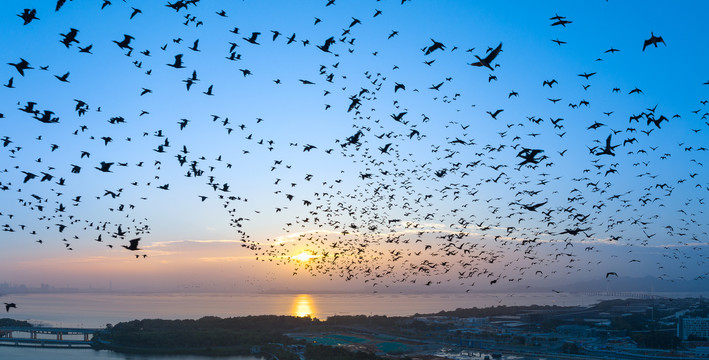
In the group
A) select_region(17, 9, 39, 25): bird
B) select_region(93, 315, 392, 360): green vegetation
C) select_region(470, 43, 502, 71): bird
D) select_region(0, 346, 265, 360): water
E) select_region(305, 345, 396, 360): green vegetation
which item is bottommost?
select_region(0, 346, 265, 360): water

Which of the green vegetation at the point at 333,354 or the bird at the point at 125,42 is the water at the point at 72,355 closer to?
the green vegetation at the point at 333,354

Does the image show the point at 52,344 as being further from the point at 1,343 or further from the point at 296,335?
the point at 296,335

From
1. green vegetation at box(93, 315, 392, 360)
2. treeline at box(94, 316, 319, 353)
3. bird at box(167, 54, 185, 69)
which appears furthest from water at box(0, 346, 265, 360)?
bird at box(167, 54, 185, 69)

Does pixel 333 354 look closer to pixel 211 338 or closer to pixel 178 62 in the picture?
pixel 211 338

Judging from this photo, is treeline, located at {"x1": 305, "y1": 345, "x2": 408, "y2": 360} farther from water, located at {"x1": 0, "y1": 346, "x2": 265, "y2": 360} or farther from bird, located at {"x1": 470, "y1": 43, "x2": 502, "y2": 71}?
bird, located at {"x1": 470, "y1": 43, "x2": 502, "y2": 71}

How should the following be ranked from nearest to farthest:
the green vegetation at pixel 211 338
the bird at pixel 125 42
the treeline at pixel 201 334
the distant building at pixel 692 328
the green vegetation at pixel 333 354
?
1. the bird at pixel 125 42
2. the green vegetation at pixel 333 354
3. the green vegetation at pixel 211 338
4. the distant building at pixel 692 328
5. the treeline at pixel 201 334

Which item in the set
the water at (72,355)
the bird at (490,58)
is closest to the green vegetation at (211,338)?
the water at (72,355)

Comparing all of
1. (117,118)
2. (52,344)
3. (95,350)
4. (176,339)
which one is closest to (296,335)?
(176,339)

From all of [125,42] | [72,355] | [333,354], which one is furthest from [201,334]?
[125,42]
